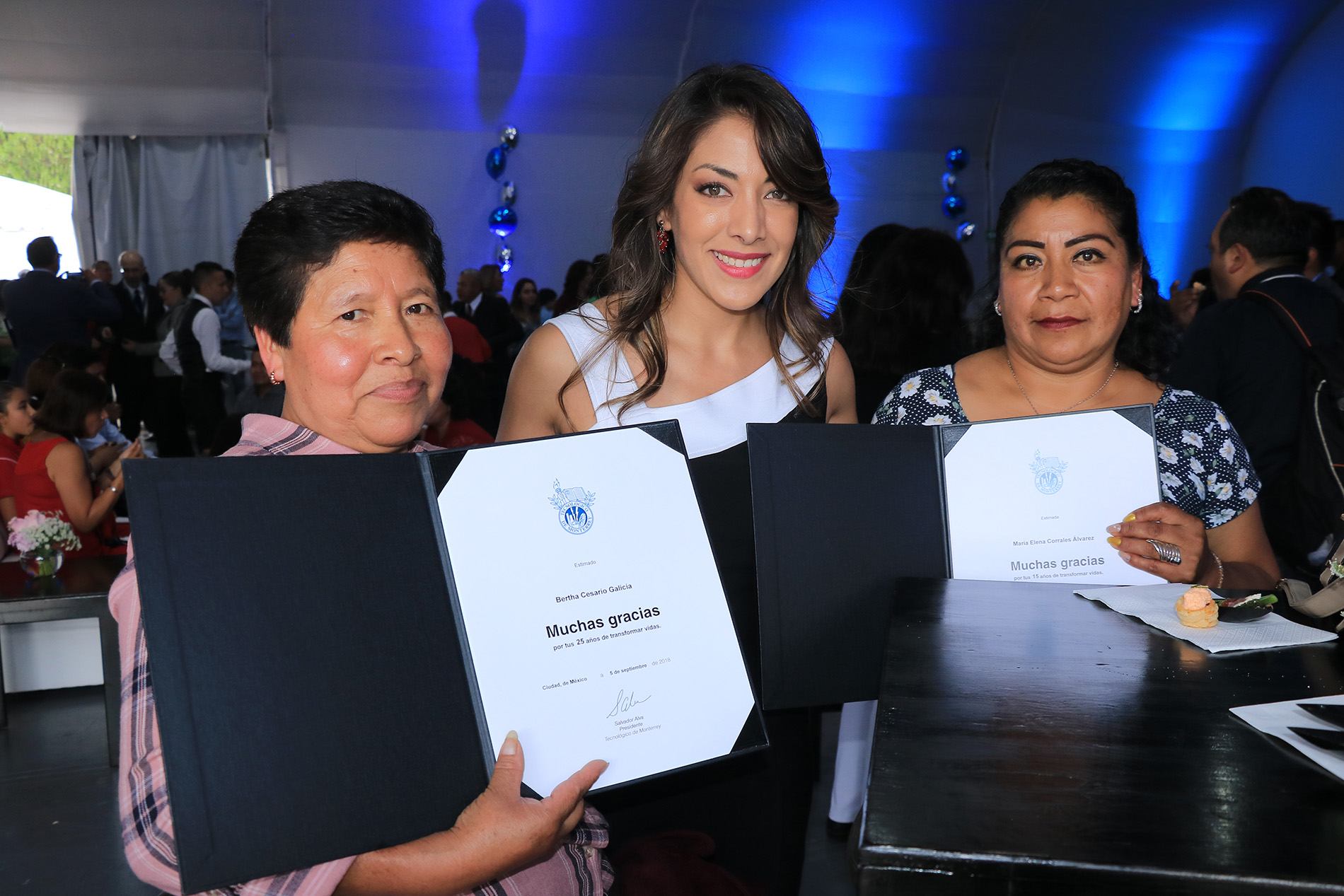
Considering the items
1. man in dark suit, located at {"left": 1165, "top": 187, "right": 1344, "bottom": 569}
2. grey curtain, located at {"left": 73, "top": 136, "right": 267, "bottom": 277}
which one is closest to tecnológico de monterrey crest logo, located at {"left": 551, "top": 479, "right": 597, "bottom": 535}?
man in dark suit, located at {"left": 1165, "top": 187, "right": 1344, "bottom": 569}

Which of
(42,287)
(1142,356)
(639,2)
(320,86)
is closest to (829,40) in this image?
(639,2)

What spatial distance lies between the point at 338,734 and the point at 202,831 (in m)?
0.14

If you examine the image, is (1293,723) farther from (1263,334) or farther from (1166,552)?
(1263,334)

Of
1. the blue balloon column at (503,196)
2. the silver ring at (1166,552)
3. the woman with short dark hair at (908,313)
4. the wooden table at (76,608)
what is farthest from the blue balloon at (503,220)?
the silver ring at (1166,552)

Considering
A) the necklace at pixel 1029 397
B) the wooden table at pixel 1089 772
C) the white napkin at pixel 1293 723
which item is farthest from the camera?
the necklace at pixel 1029 397

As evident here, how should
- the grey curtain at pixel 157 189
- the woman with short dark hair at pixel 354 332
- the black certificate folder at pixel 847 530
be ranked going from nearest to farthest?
the woman with short dark hair at pixel 354 332 < the black certificate folder at pixel 847 530 < the grey curtain at pixel 157 189

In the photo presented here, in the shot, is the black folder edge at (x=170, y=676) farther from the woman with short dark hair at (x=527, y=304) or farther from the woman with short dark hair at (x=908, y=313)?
the woman with short dark hair at (x=527, y=304)

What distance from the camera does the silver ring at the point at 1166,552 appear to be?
4.99ft

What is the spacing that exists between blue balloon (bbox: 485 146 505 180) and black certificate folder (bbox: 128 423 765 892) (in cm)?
945

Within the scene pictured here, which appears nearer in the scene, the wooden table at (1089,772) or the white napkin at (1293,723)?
the wooden table at (1089,772)

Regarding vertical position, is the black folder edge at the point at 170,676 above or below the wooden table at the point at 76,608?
above

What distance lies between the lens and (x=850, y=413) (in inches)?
86.8

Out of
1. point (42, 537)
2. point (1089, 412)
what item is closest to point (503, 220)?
point (42, 537)

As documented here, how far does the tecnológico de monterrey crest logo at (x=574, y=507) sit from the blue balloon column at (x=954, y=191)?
34.4ft
